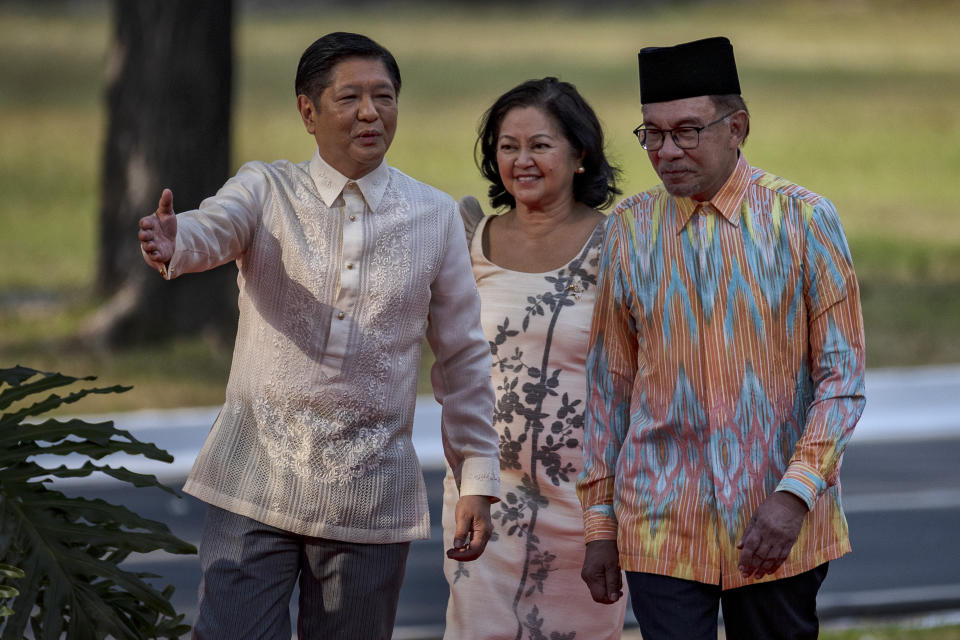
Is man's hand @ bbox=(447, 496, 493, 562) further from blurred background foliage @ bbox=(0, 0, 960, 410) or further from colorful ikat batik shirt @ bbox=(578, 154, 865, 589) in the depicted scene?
blurred background foliage @ bbox=(0, 0, 960, 410)

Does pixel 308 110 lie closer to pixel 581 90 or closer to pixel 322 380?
pixel 322 380

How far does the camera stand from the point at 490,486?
398 cm

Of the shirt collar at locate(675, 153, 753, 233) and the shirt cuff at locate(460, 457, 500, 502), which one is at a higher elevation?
the shirt collar at locate(675, 153, 753, 233)

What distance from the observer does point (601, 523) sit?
3764mm

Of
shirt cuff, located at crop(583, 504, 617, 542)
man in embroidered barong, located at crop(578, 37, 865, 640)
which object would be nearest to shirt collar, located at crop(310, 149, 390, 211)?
man in embroidered barong, located at crop(578, 37, 865, 640)

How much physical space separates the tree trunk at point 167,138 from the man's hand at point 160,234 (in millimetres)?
8835

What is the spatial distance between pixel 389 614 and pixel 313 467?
433mm

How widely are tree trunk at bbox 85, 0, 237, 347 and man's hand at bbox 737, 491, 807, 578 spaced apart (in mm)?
9220

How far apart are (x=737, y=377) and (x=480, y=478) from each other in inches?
29.6

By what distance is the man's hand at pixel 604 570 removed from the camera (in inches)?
147

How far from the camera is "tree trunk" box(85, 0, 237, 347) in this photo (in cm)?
1234

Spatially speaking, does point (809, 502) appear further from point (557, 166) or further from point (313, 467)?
point (557, 166)

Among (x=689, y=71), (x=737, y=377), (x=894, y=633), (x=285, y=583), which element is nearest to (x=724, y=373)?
(x=737, y=377)

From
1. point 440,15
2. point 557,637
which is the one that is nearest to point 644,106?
point 557,637
